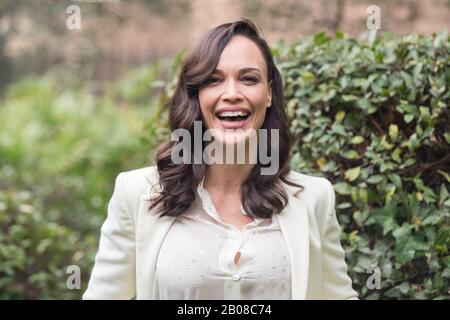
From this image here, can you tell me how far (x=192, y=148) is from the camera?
3150mm

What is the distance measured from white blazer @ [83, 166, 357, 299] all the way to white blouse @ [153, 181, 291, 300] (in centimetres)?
4

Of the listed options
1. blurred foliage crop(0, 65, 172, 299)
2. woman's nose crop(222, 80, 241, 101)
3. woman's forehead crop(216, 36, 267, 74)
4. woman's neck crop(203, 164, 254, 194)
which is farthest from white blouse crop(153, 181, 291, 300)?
blurred foliage crop(0, 65, 172, 299)

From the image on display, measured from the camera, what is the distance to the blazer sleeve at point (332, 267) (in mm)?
3068

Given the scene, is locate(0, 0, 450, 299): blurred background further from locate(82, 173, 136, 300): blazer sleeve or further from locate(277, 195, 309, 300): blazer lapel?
locate(277, 195, 309, 300): blazer lapel

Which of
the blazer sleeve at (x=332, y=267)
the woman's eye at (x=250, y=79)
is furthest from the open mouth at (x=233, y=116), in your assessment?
the blazer sleeve at (x=332, y=267)

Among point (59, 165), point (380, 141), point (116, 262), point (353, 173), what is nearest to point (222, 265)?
point (116, 262)

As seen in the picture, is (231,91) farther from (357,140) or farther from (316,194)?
(357,140)

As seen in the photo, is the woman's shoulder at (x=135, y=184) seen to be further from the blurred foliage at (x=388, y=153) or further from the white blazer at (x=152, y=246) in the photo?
the blurred foliage at (x=388, y=153)

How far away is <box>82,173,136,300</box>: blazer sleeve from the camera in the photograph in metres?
2.96

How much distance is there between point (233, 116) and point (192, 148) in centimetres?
25

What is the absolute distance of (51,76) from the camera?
10805 mm
